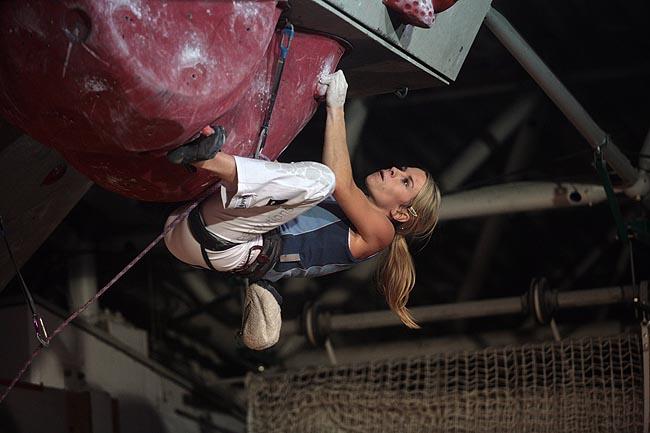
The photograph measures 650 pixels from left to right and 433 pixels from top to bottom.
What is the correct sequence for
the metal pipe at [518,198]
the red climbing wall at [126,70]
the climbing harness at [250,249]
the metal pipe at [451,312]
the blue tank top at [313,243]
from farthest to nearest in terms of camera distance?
the metal pipe at [451,312]
the metal pipe at [518,198]
the blue tank top at [313,243]
the climbing harness at [250,249]
the red climbing wall at [126,70]

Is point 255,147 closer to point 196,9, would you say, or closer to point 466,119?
point 196,9

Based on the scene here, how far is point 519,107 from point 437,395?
78.6 inches

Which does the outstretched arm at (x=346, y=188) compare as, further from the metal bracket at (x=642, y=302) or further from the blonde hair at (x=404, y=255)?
the metal bracket at (x=642, y=302)

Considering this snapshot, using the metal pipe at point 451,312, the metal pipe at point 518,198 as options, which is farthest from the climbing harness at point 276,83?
the metal pipe at point 451,312

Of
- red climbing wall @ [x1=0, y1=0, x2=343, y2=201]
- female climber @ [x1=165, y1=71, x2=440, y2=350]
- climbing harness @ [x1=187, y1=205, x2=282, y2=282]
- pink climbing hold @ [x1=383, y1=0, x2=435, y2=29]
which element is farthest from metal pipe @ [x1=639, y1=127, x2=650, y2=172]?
red climbing wall @ [x1=0, y1=0, x2=343, y2=201]

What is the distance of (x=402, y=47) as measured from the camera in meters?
4.02

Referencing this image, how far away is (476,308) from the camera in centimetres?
742

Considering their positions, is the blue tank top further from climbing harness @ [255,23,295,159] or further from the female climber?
climbing harness @ [255,23,295,159]

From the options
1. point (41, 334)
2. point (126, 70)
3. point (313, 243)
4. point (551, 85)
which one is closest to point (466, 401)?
point (551, 85)

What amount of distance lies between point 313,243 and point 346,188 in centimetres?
35

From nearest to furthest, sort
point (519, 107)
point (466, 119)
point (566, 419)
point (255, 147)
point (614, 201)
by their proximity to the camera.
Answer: point (255, 147) → point (614, 201) → point (566, 419) → point (519, 107) → point (466, 119)

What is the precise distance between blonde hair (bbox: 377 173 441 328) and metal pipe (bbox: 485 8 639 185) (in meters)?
1.28

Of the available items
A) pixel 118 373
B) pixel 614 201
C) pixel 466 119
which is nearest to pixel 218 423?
pixel 118 373

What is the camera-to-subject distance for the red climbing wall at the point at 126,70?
3.07 metres
